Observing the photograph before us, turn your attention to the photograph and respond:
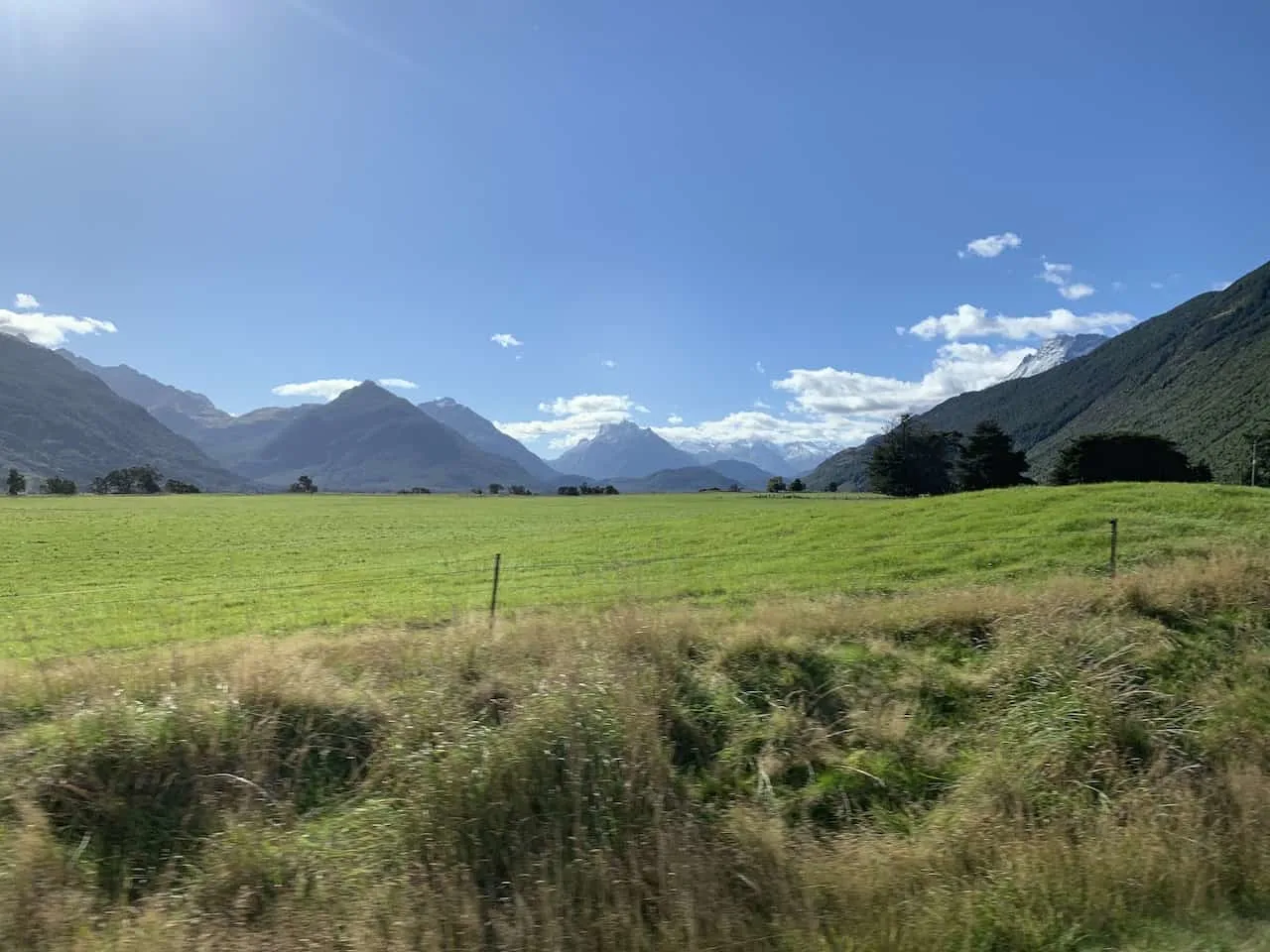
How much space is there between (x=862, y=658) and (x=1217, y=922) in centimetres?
465

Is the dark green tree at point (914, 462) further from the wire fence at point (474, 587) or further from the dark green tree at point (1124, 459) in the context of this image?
the wire fence at point (474, 587)

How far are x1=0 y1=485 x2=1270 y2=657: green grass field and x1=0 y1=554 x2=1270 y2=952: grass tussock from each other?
516cm

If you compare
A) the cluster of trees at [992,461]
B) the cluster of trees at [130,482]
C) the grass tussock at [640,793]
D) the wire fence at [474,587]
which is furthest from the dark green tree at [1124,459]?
the cluster of trees at [130,482]

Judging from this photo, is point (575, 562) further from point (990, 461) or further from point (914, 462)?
point (914, 462)

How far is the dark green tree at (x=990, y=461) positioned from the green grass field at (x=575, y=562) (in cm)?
5485

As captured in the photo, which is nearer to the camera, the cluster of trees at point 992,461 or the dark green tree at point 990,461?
the cluster of trees at point 992,461

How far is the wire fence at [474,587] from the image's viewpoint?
1633 centimetres

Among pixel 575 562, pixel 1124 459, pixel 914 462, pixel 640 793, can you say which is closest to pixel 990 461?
pixel 914 462

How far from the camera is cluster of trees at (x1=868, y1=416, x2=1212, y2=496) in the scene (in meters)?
82.5

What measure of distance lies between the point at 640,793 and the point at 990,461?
92.8m

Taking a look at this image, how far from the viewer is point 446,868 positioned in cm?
516

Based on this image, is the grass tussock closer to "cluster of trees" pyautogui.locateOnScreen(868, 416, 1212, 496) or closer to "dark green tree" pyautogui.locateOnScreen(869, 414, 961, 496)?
"cluster of trees" pyautogui.locateOnScreen(868, 416, 1212, 496)

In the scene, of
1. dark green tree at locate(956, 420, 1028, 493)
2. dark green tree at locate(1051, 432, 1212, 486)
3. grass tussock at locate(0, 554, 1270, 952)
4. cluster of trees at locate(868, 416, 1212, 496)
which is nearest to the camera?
grass tussock at locate(0, 554, 1270, 952)

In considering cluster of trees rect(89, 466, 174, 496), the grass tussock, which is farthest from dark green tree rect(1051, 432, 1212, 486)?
cluster of trees rect(89, 466, 174, 496)
